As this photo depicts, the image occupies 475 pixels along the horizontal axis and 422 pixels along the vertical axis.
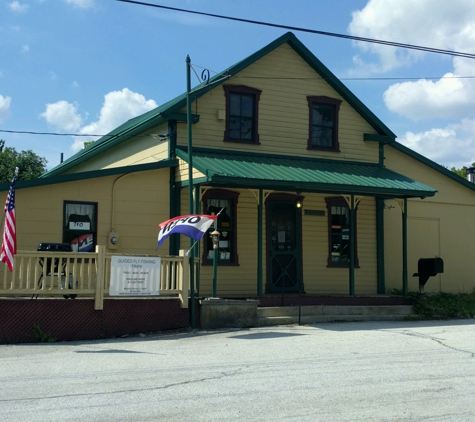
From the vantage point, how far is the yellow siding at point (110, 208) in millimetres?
14922

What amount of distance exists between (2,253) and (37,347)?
186cm

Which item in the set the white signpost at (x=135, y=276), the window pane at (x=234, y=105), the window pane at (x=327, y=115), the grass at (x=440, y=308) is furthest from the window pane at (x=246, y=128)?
the grass at (x=440, y=308)

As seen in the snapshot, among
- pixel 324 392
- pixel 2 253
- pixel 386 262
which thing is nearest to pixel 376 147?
pixel 386 262

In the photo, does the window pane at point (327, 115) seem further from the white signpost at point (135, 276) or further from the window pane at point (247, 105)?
the white signpost at point (135, 276)

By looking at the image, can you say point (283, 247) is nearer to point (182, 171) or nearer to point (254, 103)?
point (182, 171)

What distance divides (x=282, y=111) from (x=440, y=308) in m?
6.77

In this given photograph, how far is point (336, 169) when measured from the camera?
18.5 m

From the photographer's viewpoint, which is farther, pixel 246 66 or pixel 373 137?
pixel 373 137

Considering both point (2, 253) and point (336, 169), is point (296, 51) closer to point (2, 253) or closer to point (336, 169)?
point (336, 169)

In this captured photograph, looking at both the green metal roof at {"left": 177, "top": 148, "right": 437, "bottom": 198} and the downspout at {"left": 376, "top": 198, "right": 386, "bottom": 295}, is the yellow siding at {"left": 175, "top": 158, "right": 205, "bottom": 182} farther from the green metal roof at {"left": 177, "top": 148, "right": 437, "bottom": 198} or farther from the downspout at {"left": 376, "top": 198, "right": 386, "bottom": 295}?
the downspout at {"left": 376, "top": 198, "right": 386, "bottom": 295}

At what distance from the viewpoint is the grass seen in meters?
17.2

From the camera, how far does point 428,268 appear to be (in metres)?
18.7

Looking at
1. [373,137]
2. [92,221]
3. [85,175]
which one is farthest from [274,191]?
[85,175]

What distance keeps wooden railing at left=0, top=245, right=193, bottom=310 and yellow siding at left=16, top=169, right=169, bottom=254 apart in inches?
66.1
